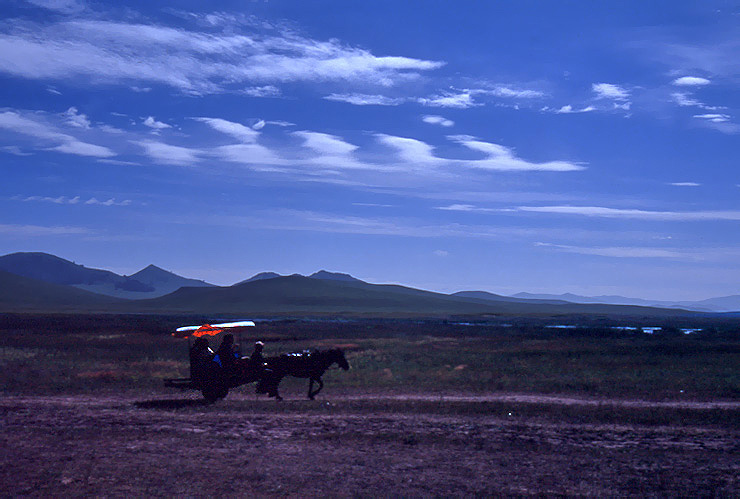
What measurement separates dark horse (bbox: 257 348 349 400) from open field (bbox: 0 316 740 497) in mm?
475

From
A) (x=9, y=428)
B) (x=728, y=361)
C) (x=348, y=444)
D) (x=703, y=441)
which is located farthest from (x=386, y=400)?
(x=728, y=361)

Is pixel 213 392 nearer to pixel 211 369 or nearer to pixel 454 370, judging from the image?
pixel 211 369

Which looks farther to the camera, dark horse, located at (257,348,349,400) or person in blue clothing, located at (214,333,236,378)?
dark horse, located at (257,348,349,400)

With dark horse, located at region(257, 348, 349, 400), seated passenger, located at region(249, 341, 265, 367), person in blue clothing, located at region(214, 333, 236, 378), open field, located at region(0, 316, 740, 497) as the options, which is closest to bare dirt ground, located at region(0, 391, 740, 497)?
open field, located at region(0, 316, 740, 497)

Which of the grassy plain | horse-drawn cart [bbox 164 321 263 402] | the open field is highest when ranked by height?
horse-drawn cart [bbox 164 321 263 402]

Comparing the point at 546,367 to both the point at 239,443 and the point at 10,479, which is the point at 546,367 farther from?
the point at 10,479

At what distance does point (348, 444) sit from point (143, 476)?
425 cm

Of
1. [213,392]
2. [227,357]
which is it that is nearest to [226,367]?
[227,357]

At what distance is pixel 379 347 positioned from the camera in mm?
45500

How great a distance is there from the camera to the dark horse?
19594mm

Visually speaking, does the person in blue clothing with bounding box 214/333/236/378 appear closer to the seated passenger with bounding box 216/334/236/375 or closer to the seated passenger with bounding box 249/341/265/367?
the seated passenger with bounding box 216/334/236/375

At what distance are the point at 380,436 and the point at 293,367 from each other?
6541 millimetres

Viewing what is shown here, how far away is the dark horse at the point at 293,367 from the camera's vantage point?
19.6 metres

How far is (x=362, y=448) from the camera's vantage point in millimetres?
12867
